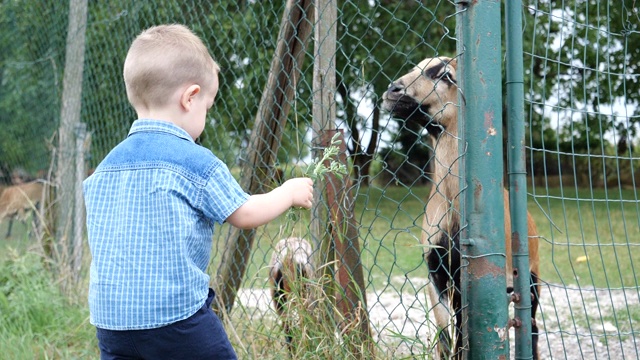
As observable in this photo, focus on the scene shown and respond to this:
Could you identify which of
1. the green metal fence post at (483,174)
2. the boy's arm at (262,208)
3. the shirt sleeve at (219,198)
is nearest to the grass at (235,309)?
the green metal fence post at (483,174)

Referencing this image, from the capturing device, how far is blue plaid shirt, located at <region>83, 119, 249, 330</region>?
220cm

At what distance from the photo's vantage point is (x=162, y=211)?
2.19m

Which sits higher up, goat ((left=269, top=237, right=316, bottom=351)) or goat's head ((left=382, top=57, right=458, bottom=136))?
goat's head ((left=382, top=57, right=458, bottom=136))

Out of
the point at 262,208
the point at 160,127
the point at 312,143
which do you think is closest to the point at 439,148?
the point at 312,143

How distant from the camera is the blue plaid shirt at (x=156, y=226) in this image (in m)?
2.20

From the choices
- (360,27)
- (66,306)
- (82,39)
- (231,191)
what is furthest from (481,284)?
(360,27)

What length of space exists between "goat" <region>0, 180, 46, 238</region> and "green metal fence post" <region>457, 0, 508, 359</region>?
194 inches

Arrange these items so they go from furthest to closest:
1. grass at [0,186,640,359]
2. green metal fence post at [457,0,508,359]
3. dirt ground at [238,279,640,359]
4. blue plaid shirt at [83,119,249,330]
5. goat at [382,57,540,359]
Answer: dirt ground at [238,279,640,359] → goat at [382,57,540,359] → grass at [0,186,640,359] → green metal fence post at [457,0,508,359] → blue plaid shirt at [83,119,249,330]

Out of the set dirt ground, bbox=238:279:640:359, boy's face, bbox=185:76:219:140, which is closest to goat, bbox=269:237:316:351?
dirt ground, bbox=238:279:640:359

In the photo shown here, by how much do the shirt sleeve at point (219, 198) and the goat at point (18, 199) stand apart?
15.6ft

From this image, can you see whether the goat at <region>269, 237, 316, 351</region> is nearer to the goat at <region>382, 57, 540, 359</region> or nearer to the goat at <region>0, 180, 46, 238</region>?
the goat at <region>382, 57, 540, 359</region>

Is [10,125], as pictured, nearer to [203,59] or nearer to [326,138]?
[326,138]

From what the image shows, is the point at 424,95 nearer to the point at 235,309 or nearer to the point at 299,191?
the point at 299,191

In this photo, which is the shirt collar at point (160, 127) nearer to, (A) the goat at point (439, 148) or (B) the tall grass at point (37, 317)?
(A) the goat at point (439, 148)
